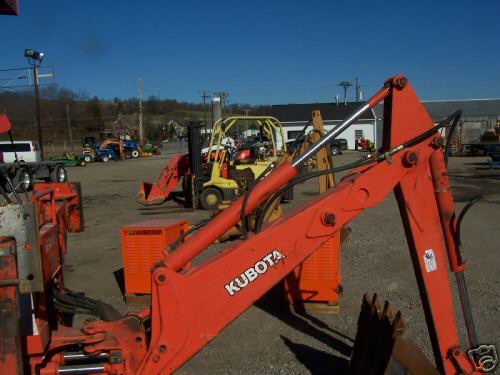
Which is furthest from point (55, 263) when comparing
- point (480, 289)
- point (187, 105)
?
point (187, 105)

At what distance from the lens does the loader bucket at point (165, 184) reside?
15.3 m

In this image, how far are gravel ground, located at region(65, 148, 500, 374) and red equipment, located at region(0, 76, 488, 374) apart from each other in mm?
1815

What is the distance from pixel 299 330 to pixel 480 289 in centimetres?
271

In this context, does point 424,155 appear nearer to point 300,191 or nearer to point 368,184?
point 368,184

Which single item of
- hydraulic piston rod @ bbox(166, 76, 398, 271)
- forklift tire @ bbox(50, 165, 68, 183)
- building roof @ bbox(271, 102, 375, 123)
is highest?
building roof @ bbox(271, 102, 375, 123)

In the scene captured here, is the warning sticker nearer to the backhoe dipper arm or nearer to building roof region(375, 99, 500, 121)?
the backhoe dipper arm

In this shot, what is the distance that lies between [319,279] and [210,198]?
27.8ft

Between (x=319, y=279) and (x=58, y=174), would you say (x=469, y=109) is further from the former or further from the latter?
(x=319, y=279)

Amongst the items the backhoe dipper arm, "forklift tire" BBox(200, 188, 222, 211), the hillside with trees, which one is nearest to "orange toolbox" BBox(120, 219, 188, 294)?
the backhoe dipper arm

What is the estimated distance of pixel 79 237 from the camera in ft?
36.1

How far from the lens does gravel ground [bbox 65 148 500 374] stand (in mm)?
4836

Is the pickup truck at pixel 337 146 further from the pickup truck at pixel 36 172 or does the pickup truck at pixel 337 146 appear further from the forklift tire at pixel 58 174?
the pickup truck at pixel 36 172

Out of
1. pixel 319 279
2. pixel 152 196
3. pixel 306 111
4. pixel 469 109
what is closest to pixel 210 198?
pixel 152 196

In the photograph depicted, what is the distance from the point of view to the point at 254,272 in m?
2.88
